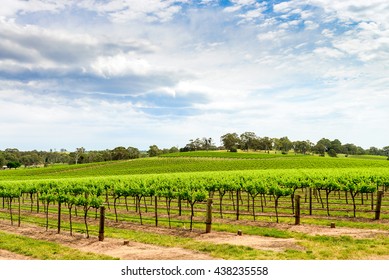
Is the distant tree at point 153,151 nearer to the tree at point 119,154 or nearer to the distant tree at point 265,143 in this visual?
the tree at point 119,154

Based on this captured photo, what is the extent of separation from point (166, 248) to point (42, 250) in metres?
6.40

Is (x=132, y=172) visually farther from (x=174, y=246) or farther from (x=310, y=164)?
(x=174, y=246)

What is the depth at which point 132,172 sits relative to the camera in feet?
292

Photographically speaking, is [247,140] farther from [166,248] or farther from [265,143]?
[166,248]

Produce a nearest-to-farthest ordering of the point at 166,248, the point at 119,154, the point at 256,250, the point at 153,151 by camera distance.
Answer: the point at 256,250 < the point at 166,248 < the point at 119,154 < the point at 153,151

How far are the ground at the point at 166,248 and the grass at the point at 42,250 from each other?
1.60ft

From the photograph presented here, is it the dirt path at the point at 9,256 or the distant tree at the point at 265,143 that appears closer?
the dirt path at the point at 9,256

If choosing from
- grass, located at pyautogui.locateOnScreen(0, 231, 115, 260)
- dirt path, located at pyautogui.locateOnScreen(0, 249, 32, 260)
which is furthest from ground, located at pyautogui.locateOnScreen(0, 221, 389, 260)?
grass, located at pyautogui.locateOnScreen(0, 231, 115, 260)

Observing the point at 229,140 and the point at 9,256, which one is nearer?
the point at 9,256

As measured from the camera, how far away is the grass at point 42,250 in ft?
51.5

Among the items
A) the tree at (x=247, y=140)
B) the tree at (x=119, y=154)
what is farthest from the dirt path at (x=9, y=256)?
the tree at (x=247, y=140)

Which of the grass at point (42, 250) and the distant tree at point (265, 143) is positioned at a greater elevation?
the distant tree at point (265, 143)

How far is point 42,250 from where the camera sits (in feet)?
56.2

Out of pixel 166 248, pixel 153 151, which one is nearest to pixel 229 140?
pixel 153 151
